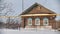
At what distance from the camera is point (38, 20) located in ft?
4.56

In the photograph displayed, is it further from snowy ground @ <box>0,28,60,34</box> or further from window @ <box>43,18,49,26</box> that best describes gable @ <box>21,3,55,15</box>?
snowy ground @ <box>0,28,60,34</box>

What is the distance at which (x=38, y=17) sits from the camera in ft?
4.63

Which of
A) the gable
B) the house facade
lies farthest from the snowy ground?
the gable

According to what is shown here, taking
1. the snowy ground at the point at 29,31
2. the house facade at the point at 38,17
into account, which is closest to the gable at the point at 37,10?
the house facade at the point at 38,17

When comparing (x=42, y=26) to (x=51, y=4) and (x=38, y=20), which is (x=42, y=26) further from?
(x=51, y=4)

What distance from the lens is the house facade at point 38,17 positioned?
4.55 feet

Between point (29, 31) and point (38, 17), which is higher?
point (38, 17)

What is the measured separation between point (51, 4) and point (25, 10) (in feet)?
0.87

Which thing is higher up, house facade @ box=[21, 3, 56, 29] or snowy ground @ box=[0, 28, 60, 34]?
house facade @ box=[21, 3, 56, 29]

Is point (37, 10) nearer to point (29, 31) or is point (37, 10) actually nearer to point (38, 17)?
point (38, 17)

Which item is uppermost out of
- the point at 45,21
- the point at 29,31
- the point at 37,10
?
the point at 37,10

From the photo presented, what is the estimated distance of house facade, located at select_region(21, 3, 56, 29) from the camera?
1.39 m

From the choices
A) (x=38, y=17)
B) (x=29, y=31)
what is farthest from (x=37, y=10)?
(x=29, y=31)

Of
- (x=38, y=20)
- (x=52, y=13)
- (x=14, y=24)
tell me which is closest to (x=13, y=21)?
(x=14, y=24)
